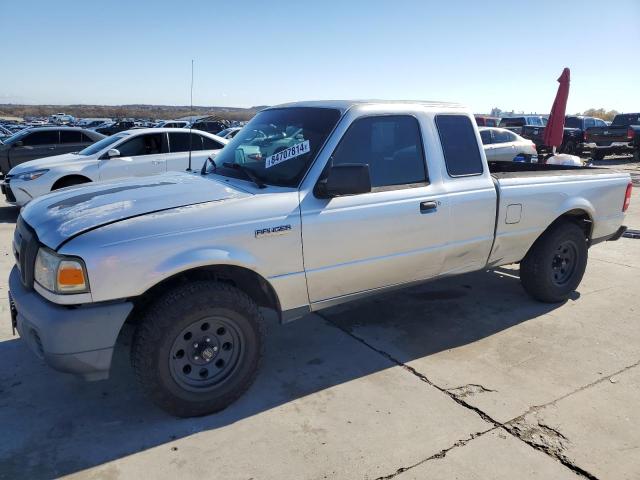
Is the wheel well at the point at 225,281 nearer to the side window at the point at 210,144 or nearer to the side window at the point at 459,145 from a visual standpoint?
the side window at the point at 459,145

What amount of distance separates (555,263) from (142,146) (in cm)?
720

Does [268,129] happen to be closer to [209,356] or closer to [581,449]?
[209,356]

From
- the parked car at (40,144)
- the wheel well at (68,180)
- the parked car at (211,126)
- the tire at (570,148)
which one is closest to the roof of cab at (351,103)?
the wheel well at (68,180)

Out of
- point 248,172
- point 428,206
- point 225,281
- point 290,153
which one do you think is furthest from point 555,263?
point 225,281

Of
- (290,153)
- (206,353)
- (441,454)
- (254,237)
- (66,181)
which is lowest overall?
(441,454)

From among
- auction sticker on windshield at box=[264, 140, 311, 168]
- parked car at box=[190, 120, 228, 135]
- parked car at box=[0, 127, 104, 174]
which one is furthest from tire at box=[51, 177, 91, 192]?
parked car at box=[190, 120, 228, 135]

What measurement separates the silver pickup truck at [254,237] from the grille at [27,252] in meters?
0.02

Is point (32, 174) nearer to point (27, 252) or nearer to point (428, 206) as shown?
point (27, 252)

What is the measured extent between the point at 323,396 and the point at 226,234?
129 cm

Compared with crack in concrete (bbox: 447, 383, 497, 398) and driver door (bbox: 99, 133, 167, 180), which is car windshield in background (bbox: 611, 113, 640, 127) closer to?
driver door (bbox: 99, 133, 167, 180)

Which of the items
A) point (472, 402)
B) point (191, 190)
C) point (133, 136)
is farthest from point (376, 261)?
point (133, 136)

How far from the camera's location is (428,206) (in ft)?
12.5

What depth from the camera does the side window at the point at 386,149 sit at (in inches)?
142

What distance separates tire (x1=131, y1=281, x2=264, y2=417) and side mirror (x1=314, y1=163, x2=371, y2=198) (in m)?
0.91
